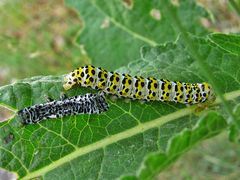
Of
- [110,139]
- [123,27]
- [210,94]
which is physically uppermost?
[123,27]

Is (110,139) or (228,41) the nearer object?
(228,41)

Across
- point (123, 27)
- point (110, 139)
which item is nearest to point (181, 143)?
point (110, 139)

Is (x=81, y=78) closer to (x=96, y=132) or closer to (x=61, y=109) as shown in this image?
(x=61, y=109)

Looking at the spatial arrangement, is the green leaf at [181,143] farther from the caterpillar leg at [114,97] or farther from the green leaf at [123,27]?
the green leaf at [123,27]

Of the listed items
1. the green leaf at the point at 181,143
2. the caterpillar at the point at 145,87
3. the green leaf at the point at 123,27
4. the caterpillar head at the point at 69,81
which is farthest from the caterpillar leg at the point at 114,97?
the green leaf at the point at 123,27

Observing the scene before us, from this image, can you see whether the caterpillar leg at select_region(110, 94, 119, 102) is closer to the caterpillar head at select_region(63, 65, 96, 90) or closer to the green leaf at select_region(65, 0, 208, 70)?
the caterpillar head at select_region(63, 65, 96, 90)

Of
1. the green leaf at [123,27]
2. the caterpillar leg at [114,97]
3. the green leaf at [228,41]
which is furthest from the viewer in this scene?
the green leaf at [123,27]
